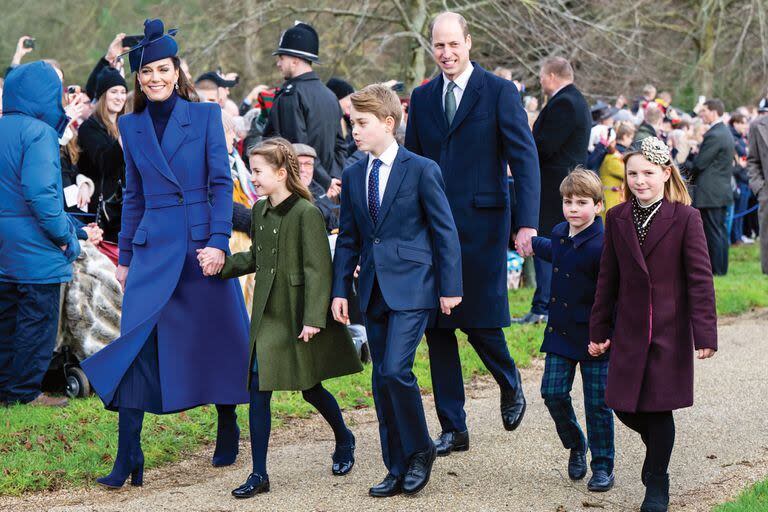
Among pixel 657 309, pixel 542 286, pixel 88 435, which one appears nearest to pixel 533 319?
pixel 542 286

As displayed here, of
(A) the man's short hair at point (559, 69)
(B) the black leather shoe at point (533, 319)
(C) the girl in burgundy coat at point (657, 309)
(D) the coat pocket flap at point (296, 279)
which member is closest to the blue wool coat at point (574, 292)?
(C) the girl in burgundy coat at point (657, 309)

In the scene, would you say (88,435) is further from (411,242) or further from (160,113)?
(411,242)

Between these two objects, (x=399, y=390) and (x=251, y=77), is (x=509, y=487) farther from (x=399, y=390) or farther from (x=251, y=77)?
(x=251, y=77)

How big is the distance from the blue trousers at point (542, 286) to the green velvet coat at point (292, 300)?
14.6 feet

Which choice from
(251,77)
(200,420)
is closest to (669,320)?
(200,420)

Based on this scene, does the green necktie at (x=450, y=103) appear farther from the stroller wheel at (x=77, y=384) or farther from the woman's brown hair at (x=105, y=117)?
the woman's brown hair at (x=105, y=117)

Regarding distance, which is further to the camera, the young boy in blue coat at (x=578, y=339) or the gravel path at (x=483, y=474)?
the young boy in blue coat at (x=578, y=339)

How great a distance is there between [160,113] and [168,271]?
823 millimetres

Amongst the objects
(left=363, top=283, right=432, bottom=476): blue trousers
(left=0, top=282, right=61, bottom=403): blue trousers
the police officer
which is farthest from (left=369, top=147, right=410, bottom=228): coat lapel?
the police officer

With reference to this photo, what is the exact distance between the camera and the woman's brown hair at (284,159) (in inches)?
226

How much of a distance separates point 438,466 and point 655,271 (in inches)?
62.9

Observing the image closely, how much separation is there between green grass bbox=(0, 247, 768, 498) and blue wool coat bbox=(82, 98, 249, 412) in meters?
0.59

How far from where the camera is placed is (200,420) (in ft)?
23.1

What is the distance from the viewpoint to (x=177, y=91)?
6.03 metres
